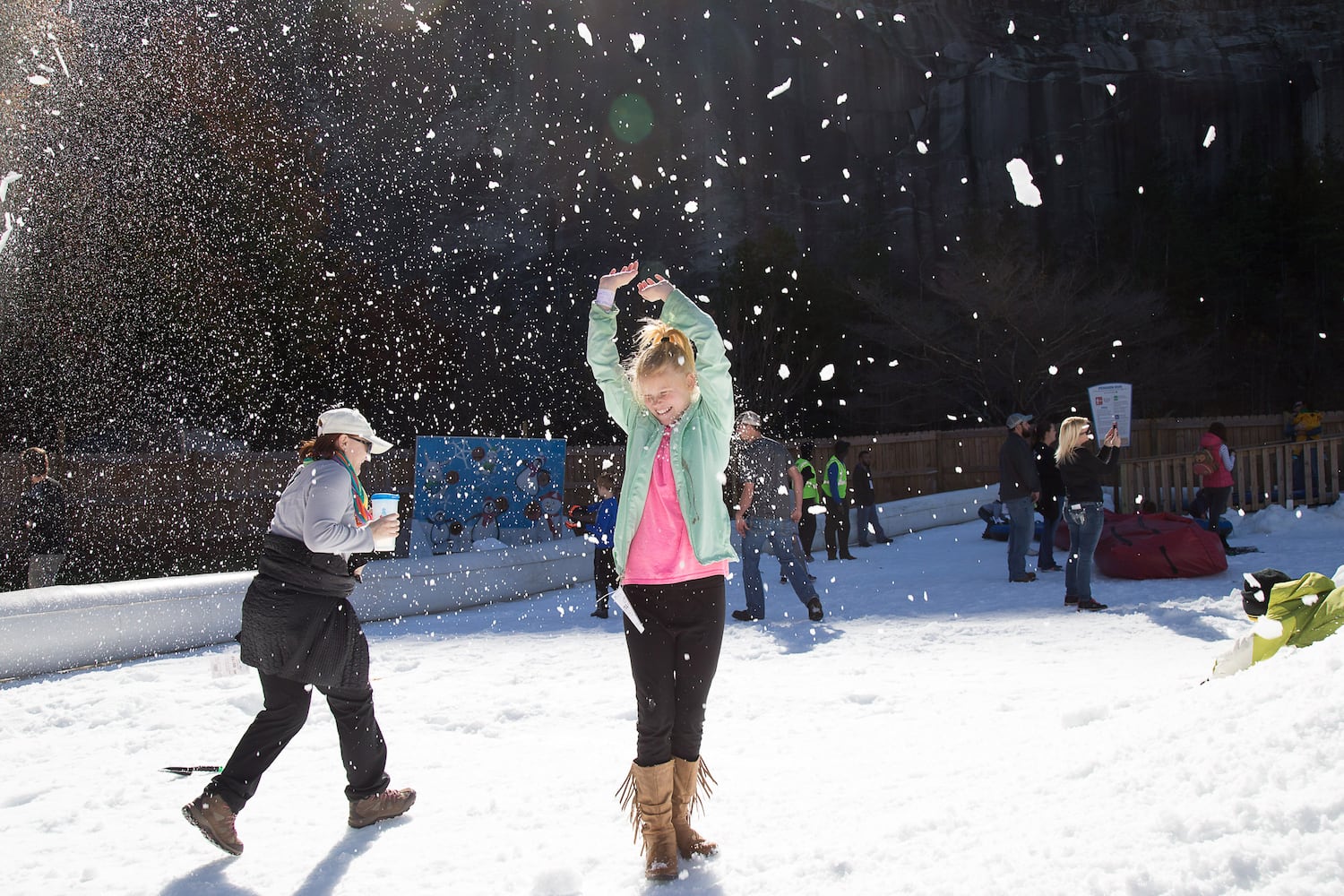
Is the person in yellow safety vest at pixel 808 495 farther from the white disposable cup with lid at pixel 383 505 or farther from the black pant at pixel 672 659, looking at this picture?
the black pant at pixel 672 659

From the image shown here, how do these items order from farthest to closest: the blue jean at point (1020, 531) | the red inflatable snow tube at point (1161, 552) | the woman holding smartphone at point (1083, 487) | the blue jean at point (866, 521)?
the blue jean at point (866, 521), the blue jean at point (1020, 531), the red inflatable snow tube at point (1161, 552), the woman holding smartphone at point (1083, 487)

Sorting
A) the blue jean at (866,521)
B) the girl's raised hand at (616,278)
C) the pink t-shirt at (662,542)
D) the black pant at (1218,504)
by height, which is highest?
the girl's raised hand at (616,278)

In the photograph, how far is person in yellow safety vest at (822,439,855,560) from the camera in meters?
12.9

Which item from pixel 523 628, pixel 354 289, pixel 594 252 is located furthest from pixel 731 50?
pixel 523 628

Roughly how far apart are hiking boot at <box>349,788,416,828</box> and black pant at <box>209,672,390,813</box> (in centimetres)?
2

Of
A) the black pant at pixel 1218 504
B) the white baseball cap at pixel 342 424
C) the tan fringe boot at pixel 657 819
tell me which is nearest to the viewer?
the tan fringe boot at pixel 657 819

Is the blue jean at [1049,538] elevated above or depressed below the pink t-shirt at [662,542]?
below

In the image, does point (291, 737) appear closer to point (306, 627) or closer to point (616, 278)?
point (306, 627)

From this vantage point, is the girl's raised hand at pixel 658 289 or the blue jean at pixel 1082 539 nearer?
the girl's raised hand at pixel 658 289

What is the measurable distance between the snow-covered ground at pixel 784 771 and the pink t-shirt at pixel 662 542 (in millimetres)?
905

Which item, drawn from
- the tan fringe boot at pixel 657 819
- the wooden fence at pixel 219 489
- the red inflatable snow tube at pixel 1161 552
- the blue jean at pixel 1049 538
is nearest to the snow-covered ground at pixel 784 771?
the tan fringe boot at pixel 657 819

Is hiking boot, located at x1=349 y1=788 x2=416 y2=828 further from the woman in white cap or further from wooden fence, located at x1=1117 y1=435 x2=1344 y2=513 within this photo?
wooden fence, located at x1=1117 y1=435 x2=1344 y2=513

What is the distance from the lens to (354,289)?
81.3ft

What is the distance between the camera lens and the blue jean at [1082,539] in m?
7.76
